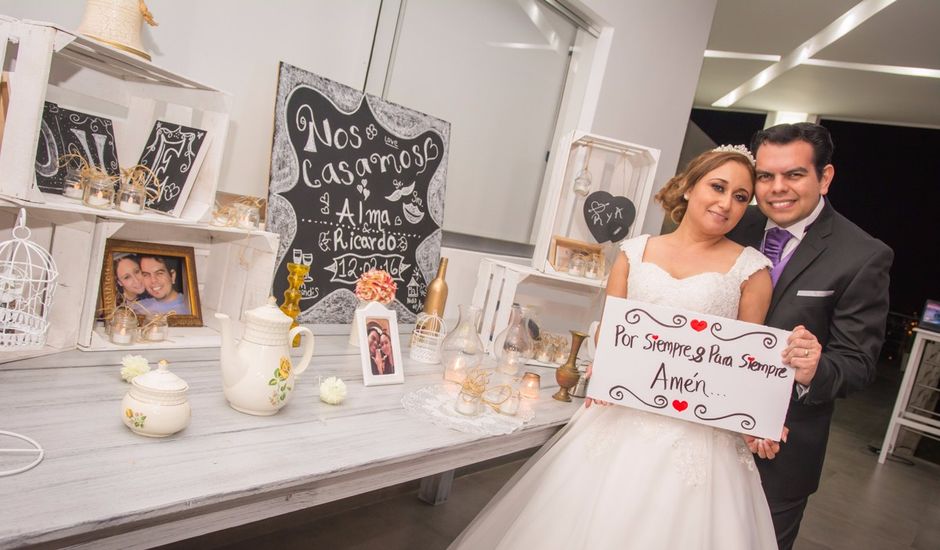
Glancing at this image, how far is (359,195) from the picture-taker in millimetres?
2213

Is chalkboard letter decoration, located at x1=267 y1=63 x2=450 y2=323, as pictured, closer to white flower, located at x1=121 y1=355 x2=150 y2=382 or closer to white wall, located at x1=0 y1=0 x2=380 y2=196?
white wall, located at x1=0 y1=0 x2=380 y2=196

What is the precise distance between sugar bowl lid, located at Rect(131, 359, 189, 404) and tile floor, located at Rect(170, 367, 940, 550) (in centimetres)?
129

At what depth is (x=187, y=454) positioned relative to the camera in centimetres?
114

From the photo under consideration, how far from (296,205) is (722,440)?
4.76 feet

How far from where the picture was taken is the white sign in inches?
64.3

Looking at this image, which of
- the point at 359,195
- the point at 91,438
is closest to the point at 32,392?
the point at 91,438

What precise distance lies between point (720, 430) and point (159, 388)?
1.44 meters

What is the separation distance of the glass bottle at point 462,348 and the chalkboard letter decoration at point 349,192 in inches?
13.3

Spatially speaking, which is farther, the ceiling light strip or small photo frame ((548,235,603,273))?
the ceiling light strip

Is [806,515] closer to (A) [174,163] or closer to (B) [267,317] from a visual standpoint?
(B) [267,317]

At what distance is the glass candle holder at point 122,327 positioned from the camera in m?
1.58

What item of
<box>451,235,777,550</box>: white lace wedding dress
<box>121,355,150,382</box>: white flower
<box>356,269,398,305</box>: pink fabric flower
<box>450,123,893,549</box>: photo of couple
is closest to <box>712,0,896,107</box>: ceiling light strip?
<box>450,123,893,549</box>: photo of couple

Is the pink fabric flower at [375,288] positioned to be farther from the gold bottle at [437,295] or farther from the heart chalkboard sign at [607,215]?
the heart chalkboard sign at [607,215]

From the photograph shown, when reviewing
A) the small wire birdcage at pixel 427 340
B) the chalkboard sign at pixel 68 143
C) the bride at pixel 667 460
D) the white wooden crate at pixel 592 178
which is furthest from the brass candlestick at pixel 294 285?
the white wooden crate at pixel 592 178
